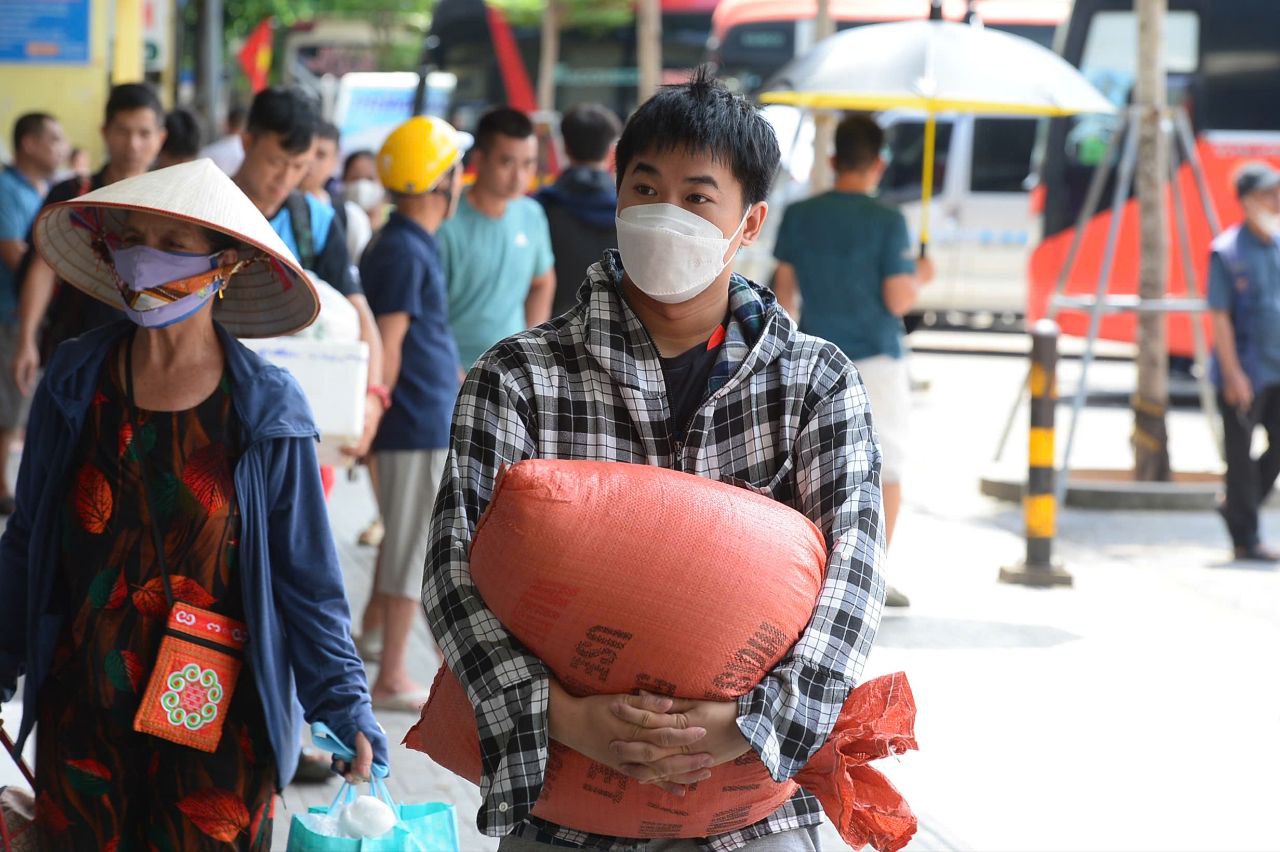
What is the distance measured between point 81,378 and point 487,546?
1.13 m

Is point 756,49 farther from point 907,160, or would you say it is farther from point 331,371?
point 331,371

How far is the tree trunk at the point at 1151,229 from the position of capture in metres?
10.5

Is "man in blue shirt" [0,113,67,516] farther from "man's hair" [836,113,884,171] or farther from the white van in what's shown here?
the white van

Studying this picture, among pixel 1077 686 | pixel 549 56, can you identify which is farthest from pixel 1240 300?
pixel 549 56

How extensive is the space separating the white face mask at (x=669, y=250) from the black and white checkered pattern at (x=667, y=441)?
7cm

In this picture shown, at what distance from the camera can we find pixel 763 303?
8.33ft

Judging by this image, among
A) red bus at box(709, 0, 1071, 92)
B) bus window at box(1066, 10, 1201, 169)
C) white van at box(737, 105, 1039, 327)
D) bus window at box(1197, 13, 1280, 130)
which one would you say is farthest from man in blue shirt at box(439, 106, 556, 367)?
red bus at box(709, 0, 1071, 92)

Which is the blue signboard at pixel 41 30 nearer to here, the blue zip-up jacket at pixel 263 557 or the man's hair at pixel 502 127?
the man's hair at pixel 502 127

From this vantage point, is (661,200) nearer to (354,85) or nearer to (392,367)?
(392,367)

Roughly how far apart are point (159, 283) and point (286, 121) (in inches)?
80.0

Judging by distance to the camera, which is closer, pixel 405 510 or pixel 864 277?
pixel 405 510

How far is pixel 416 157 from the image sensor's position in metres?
5.64

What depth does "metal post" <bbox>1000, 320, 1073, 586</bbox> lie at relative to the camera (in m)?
8.16

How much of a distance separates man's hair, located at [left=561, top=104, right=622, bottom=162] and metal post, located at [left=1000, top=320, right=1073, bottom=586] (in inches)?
102
